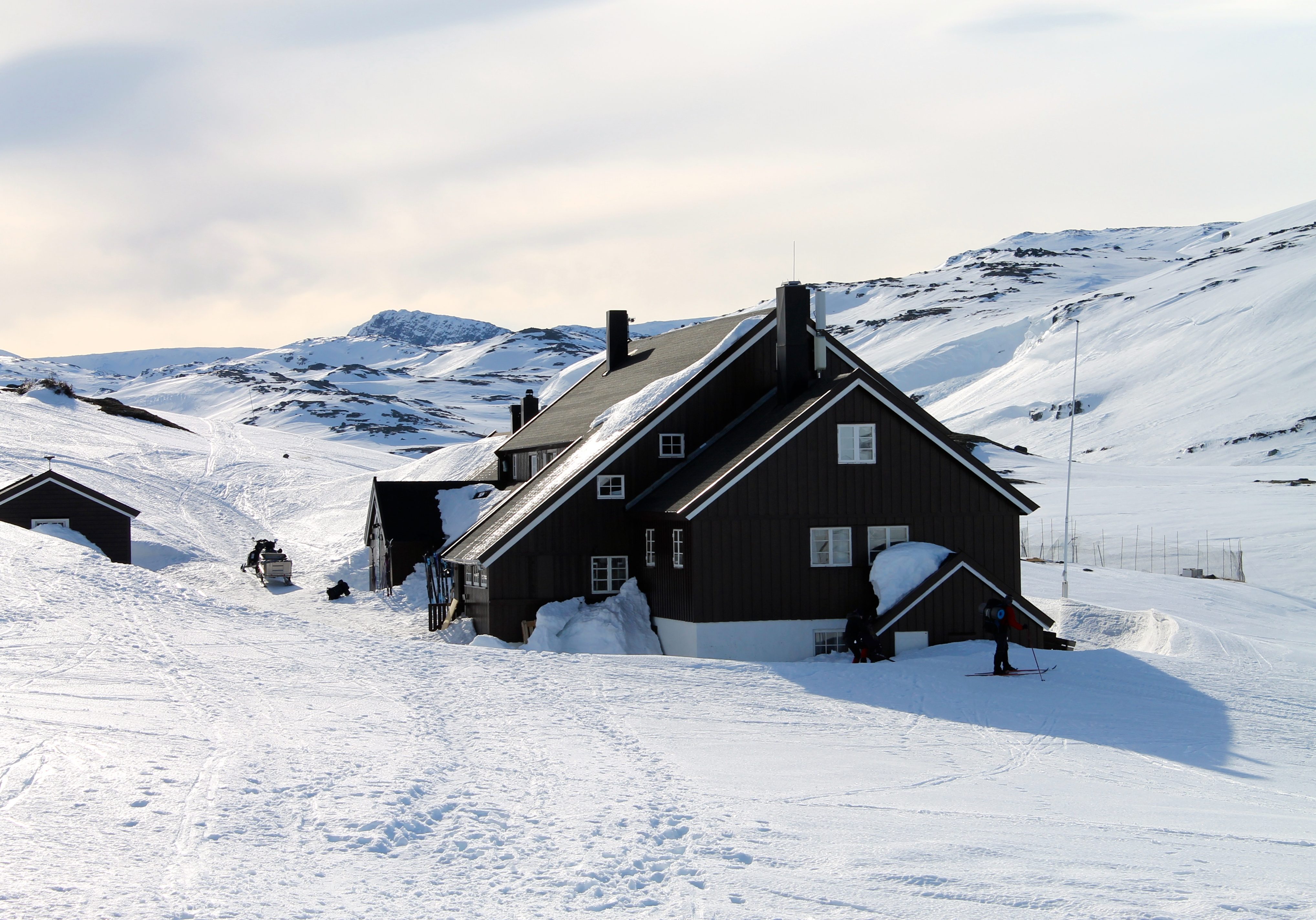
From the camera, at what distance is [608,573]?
2819cm

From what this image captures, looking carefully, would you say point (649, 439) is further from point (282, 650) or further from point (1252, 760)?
point (1252, 760)

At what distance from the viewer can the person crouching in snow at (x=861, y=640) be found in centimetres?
2370

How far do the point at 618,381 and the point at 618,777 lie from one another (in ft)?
78.0

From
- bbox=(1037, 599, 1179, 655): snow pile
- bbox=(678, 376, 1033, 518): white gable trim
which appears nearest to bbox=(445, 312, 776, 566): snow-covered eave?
bbox=(678, 376, 1033, 518): white gable trim

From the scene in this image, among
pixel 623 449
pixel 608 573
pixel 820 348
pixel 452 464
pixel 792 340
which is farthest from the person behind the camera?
pixel 452 464

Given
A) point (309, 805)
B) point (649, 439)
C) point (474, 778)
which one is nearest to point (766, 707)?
point (474, 778)

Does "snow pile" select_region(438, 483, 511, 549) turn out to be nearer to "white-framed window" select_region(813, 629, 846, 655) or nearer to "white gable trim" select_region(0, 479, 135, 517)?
"white gable trim" select_region(0, 479, 135, 517)

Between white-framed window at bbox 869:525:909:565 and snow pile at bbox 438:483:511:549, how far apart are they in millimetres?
14537

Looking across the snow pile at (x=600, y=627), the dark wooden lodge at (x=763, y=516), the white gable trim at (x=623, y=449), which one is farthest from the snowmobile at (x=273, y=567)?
the snow pile at (x=600, y=627)

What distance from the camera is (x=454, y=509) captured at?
39.5 meters

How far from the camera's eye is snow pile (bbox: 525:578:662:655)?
26.1m

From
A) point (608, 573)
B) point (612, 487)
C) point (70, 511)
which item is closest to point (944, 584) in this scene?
point (608, 573)

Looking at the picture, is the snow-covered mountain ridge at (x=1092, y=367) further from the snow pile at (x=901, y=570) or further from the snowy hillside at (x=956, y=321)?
the snow pile at (x=901, y=570)

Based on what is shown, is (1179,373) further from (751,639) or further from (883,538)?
(751,639)
